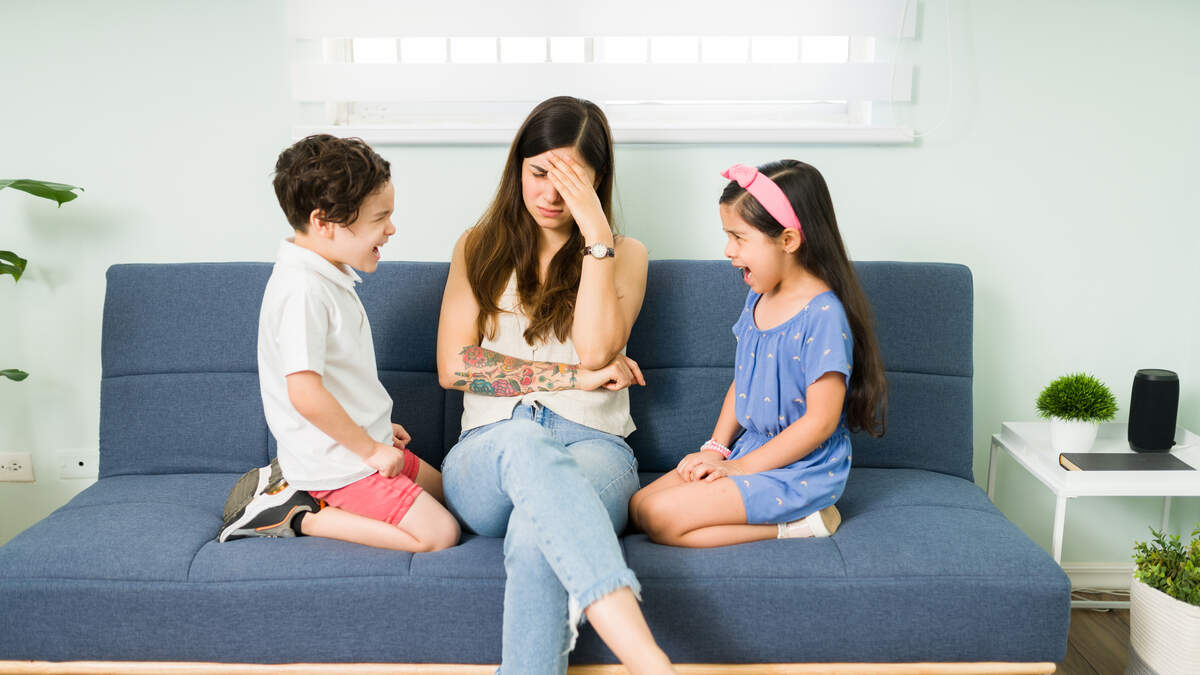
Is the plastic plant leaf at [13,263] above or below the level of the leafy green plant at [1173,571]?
above

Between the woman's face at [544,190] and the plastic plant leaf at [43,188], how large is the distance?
3.52 feet

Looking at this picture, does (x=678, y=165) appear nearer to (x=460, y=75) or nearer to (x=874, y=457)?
(x=460, y=75)

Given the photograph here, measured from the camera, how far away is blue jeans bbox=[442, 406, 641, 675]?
1315 mm

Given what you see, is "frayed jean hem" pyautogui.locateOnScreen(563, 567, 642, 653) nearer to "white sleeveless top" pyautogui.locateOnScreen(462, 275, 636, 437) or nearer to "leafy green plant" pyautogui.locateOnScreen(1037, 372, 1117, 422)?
"white sleeveless top" pyautogui.locateOnScreen(462, 275, 636, 437)

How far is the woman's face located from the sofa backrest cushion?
31 centimetres

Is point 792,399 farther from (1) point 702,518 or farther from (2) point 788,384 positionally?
(1) point 702,518

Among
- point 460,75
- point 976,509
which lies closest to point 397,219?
point 460,75

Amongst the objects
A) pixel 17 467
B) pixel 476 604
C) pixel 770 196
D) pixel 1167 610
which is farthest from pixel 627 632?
pixel 17 467

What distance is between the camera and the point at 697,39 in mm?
2254

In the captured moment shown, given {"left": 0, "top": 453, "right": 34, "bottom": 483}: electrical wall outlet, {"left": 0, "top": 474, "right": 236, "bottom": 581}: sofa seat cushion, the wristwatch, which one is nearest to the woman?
the wristwatch

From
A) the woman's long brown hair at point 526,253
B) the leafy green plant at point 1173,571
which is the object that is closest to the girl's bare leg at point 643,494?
the woman's long brown hair at point 526,253

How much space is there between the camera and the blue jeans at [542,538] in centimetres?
132

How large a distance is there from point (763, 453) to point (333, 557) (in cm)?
80

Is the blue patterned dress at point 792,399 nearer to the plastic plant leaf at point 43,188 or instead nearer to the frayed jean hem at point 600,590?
the frayed jean hem at point 600,590
